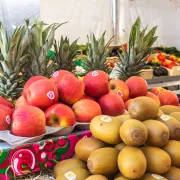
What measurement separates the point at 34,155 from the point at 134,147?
0.41 meters

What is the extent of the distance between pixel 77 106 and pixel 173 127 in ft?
1.40

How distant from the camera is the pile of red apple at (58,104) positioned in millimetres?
1105

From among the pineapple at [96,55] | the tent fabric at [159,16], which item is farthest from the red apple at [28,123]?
the tent fabric at [159,16]

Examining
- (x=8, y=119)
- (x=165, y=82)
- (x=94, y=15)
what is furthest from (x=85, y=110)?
(x=94, y=15)

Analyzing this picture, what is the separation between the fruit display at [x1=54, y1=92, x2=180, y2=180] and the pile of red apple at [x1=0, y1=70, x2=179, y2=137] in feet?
0.62

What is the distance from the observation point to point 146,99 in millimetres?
1046

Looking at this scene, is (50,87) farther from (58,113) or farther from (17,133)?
(17,133)

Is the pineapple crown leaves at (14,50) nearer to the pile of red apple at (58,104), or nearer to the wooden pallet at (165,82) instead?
the pile of red apple at (58,104)

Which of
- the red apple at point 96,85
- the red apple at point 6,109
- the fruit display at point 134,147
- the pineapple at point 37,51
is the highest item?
the pineapple at point 37,51

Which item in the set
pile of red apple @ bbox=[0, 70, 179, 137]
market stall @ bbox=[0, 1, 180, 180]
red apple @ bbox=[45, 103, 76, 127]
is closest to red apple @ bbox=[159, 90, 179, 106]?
market stall @ bbox=[0, 1, 180, 180]

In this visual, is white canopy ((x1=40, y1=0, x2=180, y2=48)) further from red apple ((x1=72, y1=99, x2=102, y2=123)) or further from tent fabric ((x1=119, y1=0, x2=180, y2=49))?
red apple ((x1=72, y1=99, x2=102, y2=123))

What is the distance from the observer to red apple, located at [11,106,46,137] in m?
1.09

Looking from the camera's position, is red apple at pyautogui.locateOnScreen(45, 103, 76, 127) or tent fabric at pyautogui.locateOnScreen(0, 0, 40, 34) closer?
red apple at pyautogui.locateOnScreen(45, 103, 76, 127)

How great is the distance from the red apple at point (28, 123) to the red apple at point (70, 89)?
0.59 feet
